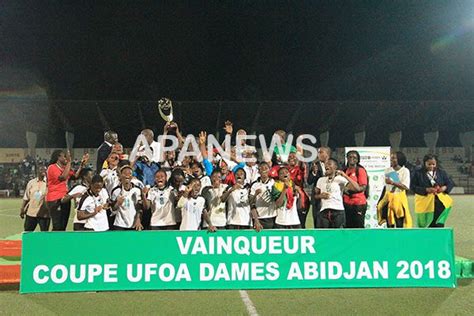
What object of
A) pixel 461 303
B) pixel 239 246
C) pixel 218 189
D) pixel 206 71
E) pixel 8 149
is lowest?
pixel 461 303

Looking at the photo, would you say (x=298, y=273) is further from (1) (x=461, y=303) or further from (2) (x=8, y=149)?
(2) (x=8, y=149)

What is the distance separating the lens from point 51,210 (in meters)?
6.95

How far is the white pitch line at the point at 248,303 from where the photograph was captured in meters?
4.67

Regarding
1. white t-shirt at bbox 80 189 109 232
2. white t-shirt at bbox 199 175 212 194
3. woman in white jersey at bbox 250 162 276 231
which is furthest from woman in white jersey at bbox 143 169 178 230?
woman in white jersey at bbox 250 162 276 231

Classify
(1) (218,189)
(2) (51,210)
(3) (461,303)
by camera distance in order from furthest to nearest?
(2) (51,210) < (1) (218,189) < (3) (461,303)

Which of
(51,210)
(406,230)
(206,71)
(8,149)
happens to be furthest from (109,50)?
(406,230)

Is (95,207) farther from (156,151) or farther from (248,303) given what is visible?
(248,303)

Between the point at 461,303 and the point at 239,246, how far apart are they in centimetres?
235

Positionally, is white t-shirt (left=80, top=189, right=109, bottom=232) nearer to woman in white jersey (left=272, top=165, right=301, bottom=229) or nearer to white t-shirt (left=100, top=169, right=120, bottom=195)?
white t-shirt (left=100, top=169, right=120, bottom=195)

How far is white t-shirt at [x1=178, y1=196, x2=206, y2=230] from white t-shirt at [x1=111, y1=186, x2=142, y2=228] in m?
0.56

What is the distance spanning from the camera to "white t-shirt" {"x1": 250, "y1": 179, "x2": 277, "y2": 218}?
6203mm

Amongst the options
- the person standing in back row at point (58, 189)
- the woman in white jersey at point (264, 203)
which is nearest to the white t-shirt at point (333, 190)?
the woman in white jersey at point (264, 203)

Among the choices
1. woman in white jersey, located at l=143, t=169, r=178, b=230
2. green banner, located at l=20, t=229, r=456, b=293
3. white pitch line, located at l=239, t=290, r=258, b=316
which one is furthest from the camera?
woman in white jersey, located at l=143, t=169, r=178, b=230

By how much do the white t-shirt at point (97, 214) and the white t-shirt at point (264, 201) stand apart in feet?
6.11
